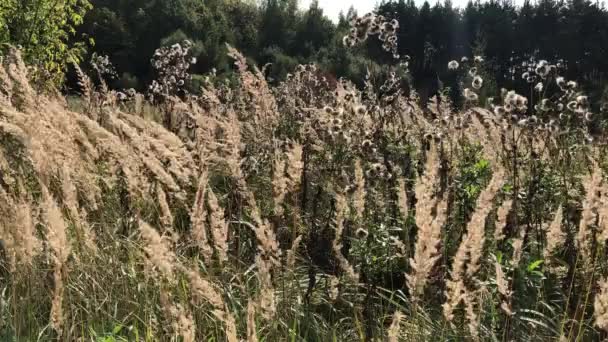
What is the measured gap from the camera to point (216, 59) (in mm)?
38406

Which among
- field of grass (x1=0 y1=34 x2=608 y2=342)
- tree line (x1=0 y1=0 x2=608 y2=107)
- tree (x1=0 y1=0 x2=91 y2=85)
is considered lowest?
field of grass (x1=0 y1=34 x2=608 y2=342)

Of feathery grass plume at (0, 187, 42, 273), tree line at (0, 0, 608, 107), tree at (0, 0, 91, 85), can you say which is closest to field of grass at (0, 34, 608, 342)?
feathery grass plume at (0, 187, 42, 273)

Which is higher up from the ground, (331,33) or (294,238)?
(331,33)

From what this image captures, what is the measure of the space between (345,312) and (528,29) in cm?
4680

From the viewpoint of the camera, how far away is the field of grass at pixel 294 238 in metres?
2.05

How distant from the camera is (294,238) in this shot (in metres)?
2.61

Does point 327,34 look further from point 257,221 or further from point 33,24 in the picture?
point 257,221

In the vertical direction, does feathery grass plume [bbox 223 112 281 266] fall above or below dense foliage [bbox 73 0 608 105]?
below

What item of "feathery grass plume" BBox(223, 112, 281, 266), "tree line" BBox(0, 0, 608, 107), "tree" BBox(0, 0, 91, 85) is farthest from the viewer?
"tree line" BBox(0, 0, 608, 107)

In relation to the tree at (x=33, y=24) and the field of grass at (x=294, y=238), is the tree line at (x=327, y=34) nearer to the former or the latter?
the tree at (x=33, y=24)

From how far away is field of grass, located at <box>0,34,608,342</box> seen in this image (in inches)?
80.7

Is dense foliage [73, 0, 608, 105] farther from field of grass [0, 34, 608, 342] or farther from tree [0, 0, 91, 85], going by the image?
field of grass [0, 34, 608, 342]

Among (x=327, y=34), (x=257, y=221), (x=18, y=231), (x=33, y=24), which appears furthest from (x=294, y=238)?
(x=327, y=34)

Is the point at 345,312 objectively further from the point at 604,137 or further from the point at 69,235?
the point at 604,137
